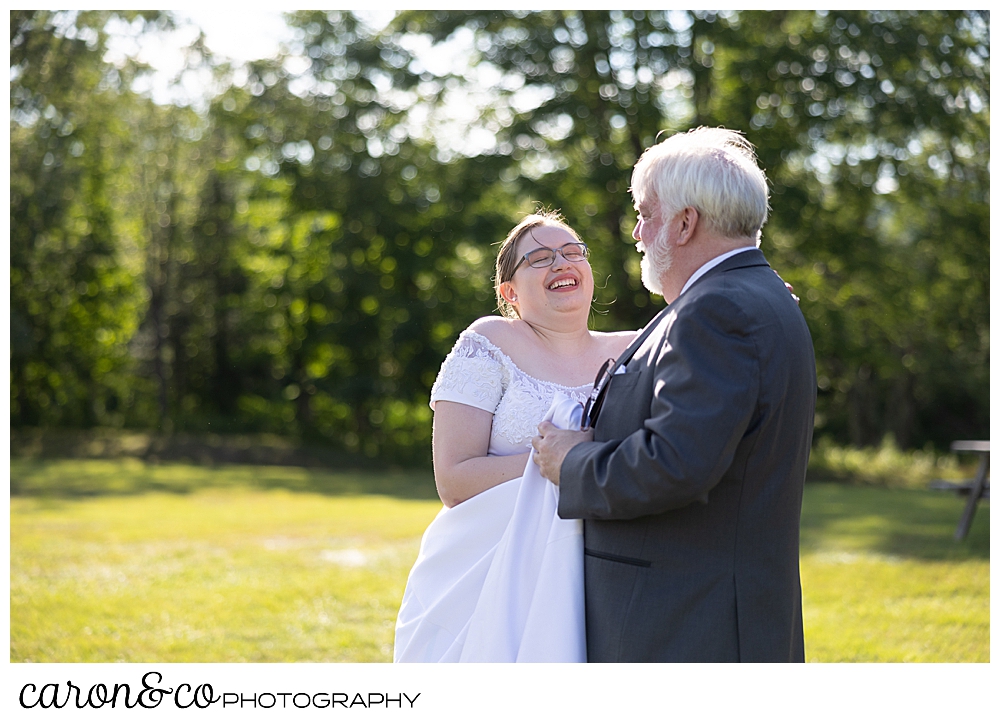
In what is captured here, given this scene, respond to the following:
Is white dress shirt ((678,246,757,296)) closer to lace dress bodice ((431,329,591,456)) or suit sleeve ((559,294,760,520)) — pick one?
suit sleeve ((559,294,760,520))

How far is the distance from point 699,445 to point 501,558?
0.81m

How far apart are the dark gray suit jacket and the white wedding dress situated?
94 mm

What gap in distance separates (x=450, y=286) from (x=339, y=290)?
222cm

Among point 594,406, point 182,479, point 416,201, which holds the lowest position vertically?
point 182,479

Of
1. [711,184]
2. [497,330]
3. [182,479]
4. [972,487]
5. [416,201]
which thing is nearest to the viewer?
[711,184]

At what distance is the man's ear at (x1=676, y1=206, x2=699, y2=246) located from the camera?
2.25 m

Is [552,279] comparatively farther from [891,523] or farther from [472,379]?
[891,523]

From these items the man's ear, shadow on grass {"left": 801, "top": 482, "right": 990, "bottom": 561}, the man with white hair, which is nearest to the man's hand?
the man with white hair

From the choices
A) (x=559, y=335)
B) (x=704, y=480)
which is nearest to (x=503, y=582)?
(x=704, y=480)

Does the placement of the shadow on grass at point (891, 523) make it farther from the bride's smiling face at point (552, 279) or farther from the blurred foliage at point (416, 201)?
the bride's smiling face at point (552, 279)

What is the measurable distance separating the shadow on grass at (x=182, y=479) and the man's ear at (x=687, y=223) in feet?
37.9

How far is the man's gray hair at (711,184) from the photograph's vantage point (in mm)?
2215

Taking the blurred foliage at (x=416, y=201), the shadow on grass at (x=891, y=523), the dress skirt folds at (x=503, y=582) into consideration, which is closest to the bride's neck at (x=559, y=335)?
the dress skirt folds at (x=503, y=582)

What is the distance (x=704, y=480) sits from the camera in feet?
6.73
